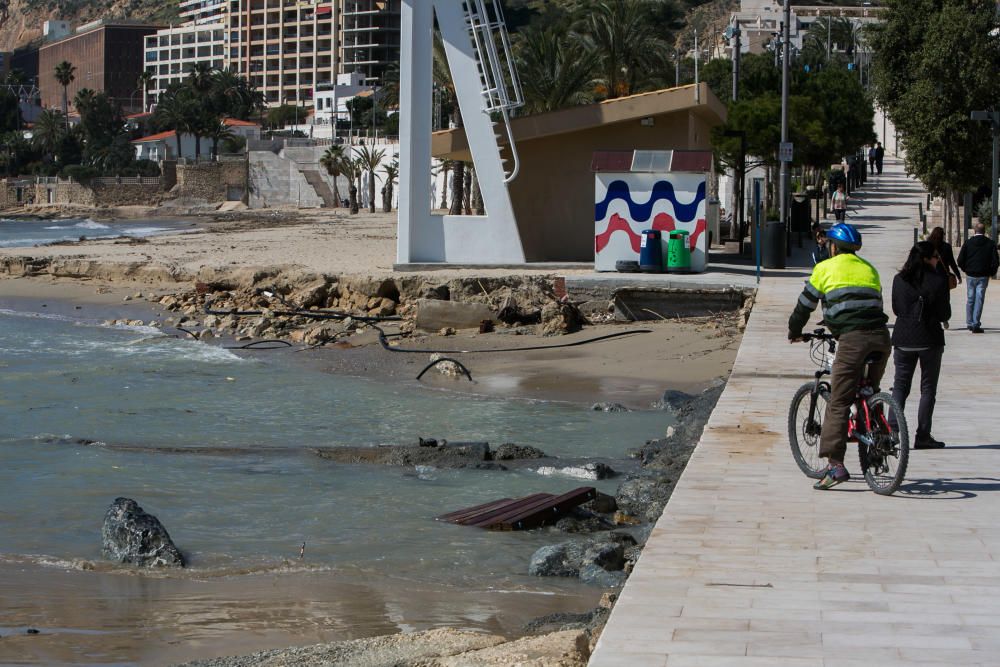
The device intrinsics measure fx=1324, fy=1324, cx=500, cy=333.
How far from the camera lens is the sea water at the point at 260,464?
32.6ft

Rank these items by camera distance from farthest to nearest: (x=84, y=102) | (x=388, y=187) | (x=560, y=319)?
(x=84, y=102) → (x=388, y=187) → (x=560, y=319)

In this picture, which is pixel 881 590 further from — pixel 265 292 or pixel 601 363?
pixel 265 292

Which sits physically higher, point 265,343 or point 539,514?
point 265,343

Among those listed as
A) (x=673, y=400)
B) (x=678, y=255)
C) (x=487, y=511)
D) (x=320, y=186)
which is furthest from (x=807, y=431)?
(x=320, y=186)

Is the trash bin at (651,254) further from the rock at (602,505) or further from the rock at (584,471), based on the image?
the rock at (602,505)

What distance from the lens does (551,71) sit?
47.4 m

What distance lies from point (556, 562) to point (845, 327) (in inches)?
97.3

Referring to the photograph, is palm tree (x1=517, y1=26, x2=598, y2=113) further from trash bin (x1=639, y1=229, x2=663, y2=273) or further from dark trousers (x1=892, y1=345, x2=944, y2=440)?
dark trousers (x1=892, y1=345, x2=944, y2=440)

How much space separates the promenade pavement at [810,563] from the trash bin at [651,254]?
14.0m

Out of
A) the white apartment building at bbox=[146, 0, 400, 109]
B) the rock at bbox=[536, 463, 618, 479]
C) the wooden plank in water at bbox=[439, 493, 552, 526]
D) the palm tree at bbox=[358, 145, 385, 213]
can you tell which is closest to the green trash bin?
the rock at bbox=[536, 463, 618, 479]

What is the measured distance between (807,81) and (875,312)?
42745 millimetres

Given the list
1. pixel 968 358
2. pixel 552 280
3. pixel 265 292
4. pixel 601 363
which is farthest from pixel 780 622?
pixel 265 292

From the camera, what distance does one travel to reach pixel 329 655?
21.7 feet

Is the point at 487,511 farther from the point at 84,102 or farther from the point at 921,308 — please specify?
the point at 84,102
